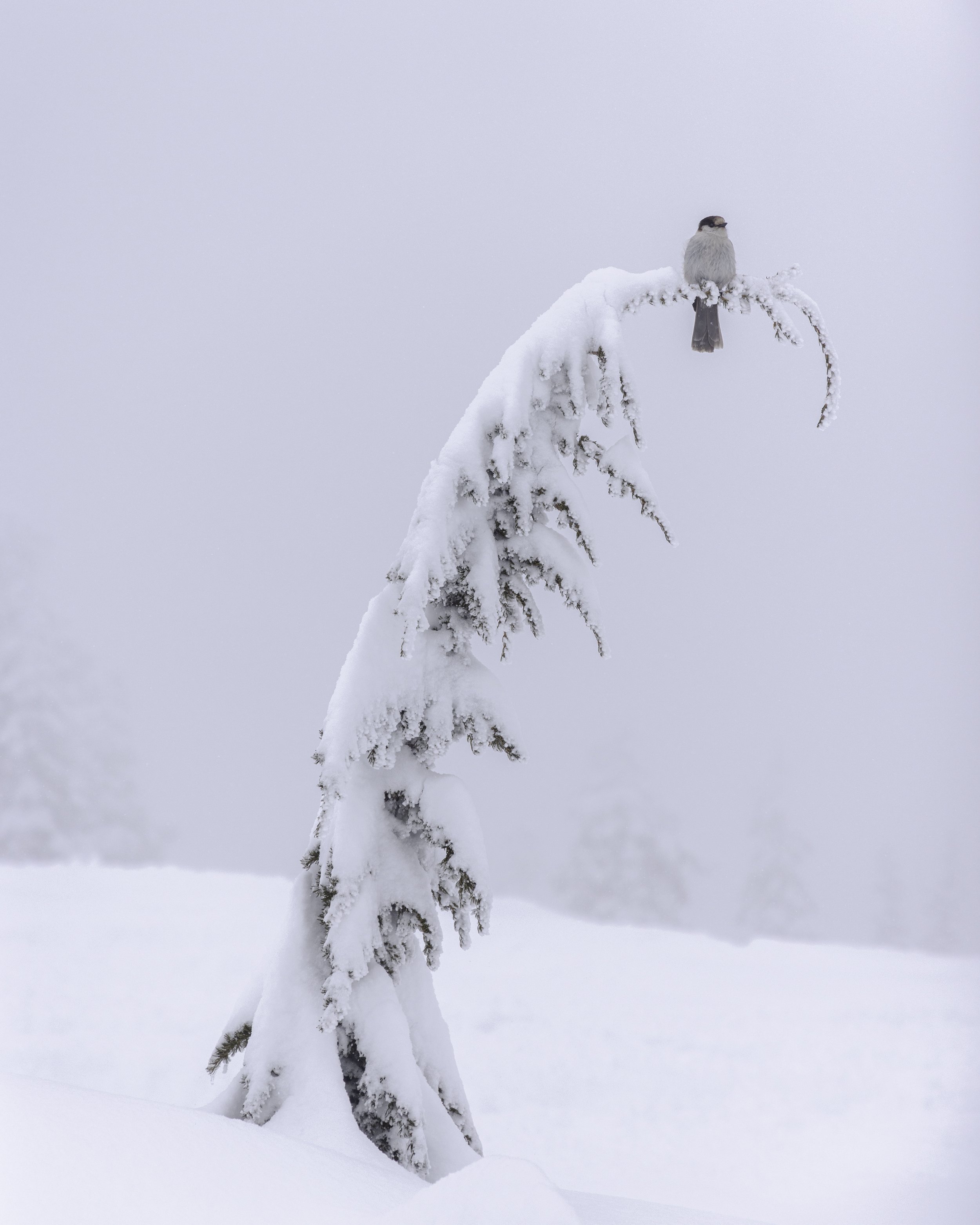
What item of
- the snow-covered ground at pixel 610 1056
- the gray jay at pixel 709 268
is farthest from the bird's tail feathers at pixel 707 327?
the snow-covered ground at pixel 610 1056

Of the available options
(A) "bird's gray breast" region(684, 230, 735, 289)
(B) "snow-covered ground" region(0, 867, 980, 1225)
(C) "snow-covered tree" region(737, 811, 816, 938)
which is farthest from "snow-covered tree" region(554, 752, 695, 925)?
(A) "bird's gray breast" region(684, 230, 735, 289)

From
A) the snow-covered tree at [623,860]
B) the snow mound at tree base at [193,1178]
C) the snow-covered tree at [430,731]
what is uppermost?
the snow-covered tree at [623,860]

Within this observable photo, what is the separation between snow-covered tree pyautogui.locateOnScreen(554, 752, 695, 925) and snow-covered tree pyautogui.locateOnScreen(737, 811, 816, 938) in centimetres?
239

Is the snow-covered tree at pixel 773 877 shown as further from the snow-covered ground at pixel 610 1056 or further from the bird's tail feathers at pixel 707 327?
the bird's tail feathers at pixel 707 327

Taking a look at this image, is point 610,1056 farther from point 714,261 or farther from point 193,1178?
point 714,261

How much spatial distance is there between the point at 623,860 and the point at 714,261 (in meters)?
22.5

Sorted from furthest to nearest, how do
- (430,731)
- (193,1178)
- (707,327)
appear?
(707,327) → (430,731) → (193,1178)

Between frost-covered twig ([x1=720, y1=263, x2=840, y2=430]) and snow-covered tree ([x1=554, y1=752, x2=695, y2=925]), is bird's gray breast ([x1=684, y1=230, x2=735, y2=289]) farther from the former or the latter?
snow-covered tree ([x1=554, y1=752, x2=695, y2=925])

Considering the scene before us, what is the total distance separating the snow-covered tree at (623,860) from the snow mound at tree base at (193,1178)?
889 inches

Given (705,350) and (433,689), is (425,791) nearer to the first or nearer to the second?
(433,689)

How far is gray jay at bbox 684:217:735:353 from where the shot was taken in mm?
4668

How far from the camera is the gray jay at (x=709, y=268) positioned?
184 inches

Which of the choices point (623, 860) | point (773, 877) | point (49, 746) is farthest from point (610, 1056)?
point (773, 877)

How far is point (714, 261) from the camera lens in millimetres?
4668
